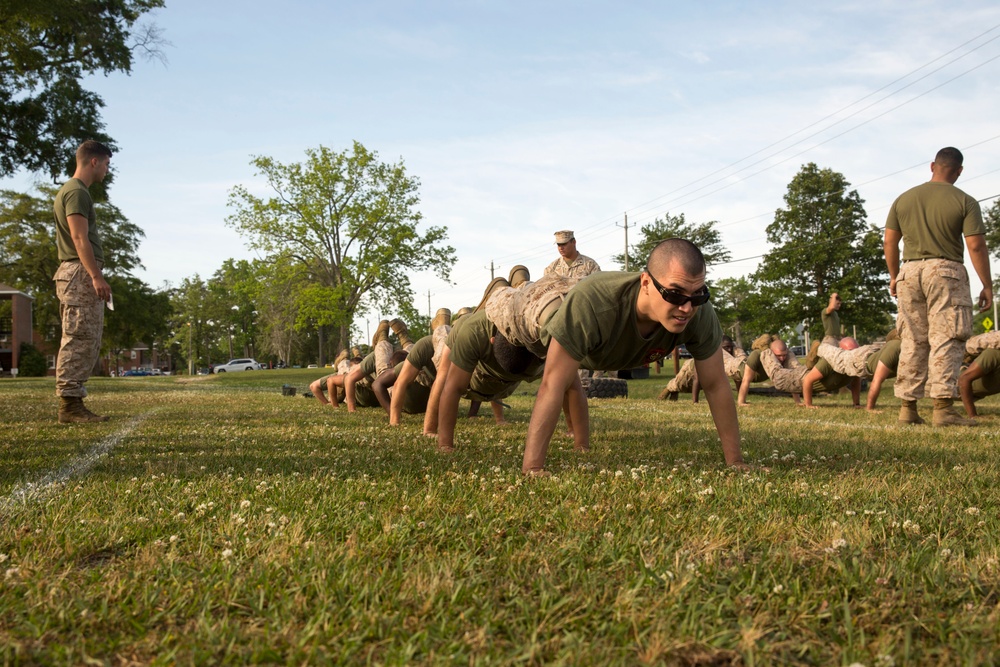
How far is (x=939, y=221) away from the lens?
846 cm

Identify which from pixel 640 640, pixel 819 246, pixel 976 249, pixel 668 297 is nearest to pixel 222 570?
pixel 640 640

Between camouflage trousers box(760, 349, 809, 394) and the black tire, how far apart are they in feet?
12.1

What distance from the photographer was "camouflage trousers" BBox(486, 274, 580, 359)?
5.15 meters

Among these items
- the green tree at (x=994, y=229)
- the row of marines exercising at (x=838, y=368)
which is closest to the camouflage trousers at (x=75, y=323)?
the row of marines exercising at (x=838, y=368)

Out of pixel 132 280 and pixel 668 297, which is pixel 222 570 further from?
pixel 132 280

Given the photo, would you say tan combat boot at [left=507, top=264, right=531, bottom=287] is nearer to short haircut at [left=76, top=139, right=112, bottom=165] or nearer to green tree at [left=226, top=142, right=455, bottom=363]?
short haircut at [left=76, top=139, right=112, bottom=165]

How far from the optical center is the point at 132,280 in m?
66.9

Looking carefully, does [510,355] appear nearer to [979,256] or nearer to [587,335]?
[587,335]

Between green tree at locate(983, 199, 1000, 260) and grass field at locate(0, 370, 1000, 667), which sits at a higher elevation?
green tree at locate(983, 199, 1000, 260)

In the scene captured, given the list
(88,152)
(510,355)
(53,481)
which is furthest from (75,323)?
(510,355)

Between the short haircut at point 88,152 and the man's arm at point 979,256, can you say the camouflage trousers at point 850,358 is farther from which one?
the short haircut at point 88,152

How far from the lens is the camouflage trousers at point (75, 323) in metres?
8.71

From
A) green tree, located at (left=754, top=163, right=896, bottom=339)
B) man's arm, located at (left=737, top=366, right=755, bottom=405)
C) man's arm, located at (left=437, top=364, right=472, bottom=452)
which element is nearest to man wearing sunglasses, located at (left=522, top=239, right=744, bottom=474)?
man's arm, located at (left=437, top=364, right=472, bottom=452)

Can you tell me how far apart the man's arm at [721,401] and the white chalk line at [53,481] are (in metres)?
3.77
